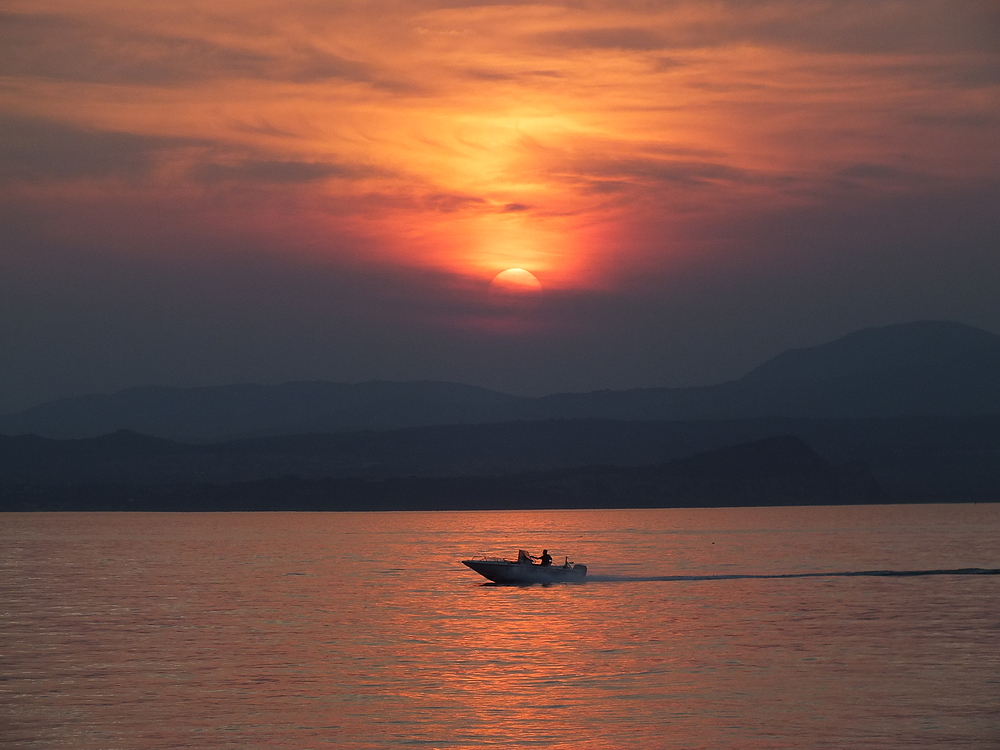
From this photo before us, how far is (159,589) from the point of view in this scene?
105500 mm

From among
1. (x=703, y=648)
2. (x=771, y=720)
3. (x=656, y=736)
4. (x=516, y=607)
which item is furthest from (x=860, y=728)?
(x=516, y=607)

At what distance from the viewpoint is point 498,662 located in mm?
58719

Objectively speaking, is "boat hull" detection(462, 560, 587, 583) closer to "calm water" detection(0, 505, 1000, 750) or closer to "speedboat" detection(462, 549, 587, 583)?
"speedboat" detection(462, 549, 587, 583)

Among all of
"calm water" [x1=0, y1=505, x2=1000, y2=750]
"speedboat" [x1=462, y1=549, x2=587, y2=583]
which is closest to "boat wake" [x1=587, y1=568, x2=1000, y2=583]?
"calm water" [x1=0, y1=505, x2=1000, y2=750]

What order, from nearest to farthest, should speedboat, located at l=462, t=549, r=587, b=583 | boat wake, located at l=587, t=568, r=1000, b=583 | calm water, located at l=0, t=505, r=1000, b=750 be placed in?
calm water, located at l=0, t=505, r=1000, b=750
speedboat, located at l=462, t=549, r=587, b=583
boat wake, located at l=587, t=568, r=1000, b=583

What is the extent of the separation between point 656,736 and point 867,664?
769 inches

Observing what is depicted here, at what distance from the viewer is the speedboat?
329 feet

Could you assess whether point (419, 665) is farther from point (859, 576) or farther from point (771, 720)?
point (859, 576)

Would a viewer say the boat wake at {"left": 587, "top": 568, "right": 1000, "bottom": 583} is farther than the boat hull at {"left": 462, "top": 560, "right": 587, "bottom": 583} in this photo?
Yes

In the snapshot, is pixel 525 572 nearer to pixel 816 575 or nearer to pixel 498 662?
pixel 816 575

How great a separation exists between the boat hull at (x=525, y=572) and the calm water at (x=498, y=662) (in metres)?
1.56

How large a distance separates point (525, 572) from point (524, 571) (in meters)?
0.16

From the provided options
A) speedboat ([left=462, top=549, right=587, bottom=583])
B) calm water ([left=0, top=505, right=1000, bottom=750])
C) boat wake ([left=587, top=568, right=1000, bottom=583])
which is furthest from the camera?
boat wake ([left=587, top=568, right=1000, bottom=583])

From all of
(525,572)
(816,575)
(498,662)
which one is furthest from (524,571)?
(498,662)
